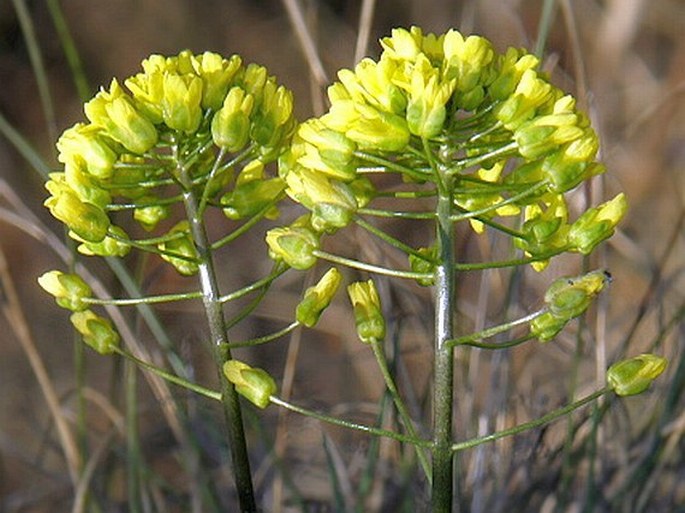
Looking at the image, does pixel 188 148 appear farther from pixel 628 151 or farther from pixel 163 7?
pixel 163 7

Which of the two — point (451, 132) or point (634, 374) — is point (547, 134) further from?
point (634, 374)

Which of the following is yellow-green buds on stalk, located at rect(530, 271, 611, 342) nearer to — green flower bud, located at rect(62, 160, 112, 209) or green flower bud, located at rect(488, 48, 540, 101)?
green flower bud, located at rect(488, 48, 540, 101)

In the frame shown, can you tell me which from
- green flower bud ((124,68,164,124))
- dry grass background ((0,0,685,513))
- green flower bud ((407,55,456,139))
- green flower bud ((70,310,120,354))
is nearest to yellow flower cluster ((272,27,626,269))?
green flower bud ((407,55,456,139))

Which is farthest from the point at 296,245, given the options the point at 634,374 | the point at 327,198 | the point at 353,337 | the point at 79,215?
the point at 353,337

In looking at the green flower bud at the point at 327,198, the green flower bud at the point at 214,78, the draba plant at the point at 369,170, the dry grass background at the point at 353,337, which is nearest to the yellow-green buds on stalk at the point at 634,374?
the draba plant at the point at 369,170

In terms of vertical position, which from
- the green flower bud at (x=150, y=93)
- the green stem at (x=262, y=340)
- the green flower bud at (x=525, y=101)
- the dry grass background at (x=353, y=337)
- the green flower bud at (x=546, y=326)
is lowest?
the green flower bud at (x=546, y=326)

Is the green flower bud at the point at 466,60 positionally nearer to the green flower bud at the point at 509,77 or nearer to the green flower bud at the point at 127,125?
the green flower bud at the point at 509,77

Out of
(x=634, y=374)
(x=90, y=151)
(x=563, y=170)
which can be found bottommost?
(x=634, y=374)
